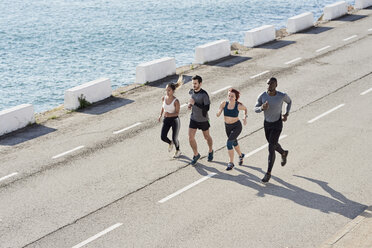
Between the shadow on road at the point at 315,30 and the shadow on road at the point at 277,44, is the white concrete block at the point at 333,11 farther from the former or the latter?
the shadow on road at the point at 277,44

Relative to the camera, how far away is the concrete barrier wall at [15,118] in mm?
16125

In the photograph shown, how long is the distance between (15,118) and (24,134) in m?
0.58

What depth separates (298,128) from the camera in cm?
1530

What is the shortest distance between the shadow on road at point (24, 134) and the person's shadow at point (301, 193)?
5.36 meters

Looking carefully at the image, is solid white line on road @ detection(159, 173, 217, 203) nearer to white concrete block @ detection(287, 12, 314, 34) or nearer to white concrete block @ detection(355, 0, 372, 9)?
white concrete block @ detection(287, 12, 314, 34)

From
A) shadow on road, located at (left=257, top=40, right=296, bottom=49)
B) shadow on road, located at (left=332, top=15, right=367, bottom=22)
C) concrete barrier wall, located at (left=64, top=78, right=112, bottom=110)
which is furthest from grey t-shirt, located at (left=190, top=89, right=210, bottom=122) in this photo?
shadow on road, located at (left=332, top=15, right=367, bottom=22)

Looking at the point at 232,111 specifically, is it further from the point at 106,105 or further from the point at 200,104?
the point at 106,105

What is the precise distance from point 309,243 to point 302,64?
43.4ft

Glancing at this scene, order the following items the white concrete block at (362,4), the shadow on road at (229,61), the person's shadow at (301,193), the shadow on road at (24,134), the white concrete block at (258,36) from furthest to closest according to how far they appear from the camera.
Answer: the white concrete block at (362,4), the white concrete block at (258,36), the shadow on road at (229,61), the shadow on road at (24,134), the person's shadow at (301,193)

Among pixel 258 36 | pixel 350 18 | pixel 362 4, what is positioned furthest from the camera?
pixel 362 4

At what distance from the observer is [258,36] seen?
25656 mm

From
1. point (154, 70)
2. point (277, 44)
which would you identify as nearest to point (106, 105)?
point (154, 70)

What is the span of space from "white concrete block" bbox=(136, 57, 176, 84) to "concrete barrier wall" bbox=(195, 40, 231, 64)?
1.86 m

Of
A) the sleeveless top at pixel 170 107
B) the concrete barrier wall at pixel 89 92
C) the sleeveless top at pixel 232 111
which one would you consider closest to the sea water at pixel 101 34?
the concrete barrier wall at pixel 89 92
